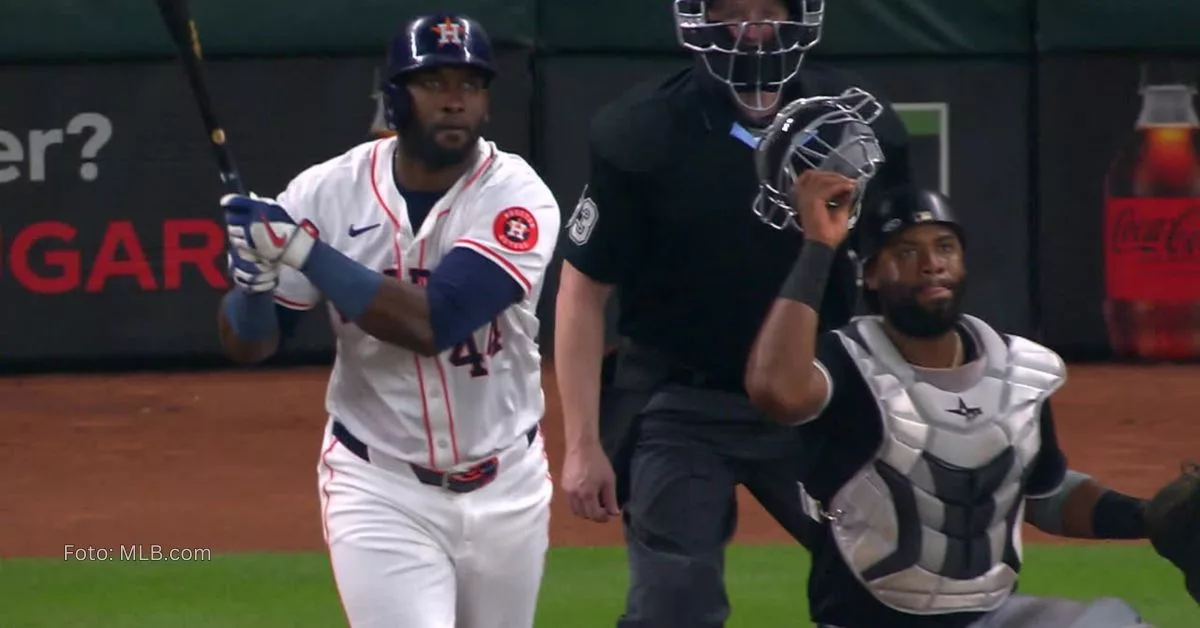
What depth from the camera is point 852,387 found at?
4.05 metres

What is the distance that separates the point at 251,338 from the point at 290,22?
24.9ft

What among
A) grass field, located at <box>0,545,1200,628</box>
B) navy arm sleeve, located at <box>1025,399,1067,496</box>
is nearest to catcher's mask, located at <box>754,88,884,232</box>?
navy arm sleeve, located at <box>1025,399,1067,496</box>

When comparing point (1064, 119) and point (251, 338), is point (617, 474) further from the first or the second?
point (1064, 119)

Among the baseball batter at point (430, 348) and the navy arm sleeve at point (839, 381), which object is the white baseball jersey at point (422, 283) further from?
the navy arm sleeve at point (839, 381)

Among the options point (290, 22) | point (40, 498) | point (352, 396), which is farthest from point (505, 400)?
point (290, 22)

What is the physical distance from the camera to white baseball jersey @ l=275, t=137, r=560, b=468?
424 cm

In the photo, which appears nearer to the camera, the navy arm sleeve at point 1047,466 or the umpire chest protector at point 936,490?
the umpire chest protector at point 936,490

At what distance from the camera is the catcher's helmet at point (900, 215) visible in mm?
4043

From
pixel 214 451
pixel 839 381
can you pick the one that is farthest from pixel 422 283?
pixel 214 451

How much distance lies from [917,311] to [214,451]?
20.6 feet

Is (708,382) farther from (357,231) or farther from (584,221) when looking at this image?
(357,231)

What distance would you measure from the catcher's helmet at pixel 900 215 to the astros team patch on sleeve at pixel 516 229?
0.68 metres

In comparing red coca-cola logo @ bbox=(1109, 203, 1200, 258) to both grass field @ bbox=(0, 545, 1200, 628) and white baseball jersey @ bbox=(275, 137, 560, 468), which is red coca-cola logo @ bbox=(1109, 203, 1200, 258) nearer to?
grass field @ bbox=(0, 545, 1200, 628)

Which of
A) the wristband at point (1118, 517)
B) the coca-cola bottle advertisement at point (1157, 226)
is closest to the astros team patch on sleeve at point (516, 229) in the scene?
the wristband at point (1118, 517)
